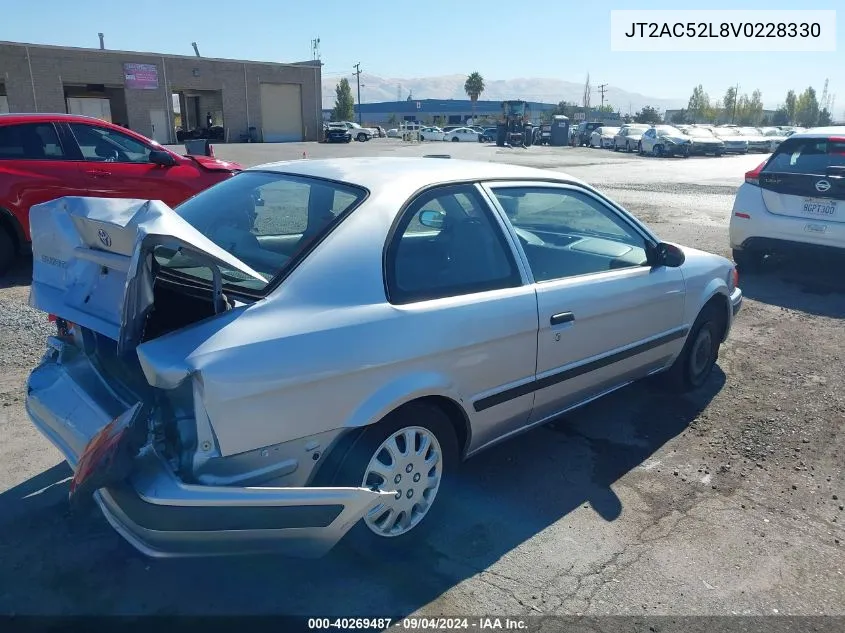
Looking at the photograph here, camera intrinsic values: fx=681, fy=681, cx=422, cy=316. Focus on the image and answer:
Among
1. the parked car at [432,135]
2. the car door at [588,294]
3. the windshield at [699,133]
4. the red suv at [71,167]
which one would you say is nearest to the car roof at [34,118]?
the red suv at [71,167]

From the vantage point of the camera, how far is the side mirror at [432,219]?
3.14 metres

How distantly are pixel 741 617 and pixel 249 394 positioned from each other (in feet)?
6.93

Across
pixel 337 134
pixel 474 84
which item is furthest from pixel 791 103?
pixel 337 134

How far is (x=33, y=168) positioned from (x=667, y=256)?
665 cm

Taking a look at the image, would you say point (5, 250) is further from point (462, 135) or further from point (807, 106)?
point (807, 106)

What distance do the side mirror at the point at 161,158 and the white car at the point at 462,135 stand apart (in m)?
45.3

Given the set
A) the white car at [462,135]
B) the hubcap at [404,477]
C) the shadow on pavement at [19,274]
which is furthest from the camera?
the white car at [462,135]

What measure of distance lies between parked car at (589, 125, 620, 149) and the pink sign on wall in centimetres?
2814

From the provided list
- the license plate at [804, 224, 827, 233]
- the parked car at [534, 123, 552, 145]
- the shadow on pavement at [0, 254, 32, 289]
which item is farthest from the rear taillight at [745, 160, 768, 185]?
the parked car at [534, 123, 552, 145]

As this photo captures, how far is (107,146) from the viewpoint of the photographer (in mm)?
7918

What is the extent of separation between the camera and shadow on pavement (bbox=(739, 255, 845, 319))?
7.13 metres

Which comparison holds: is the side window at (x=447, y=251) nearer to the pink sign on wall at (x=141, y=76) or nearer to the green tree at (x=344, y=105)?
the pink sign on wall at (x=141, y=76)

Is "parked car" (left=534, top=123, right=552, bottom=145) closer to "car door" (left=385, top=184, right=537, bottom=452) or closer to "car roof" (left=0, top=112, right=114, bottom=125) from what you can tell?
"car roof" (left=0, top=112, right=114, bottom=125)

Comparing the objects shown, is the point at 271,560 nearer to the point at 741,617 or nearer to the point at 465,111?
the point at 741,617
